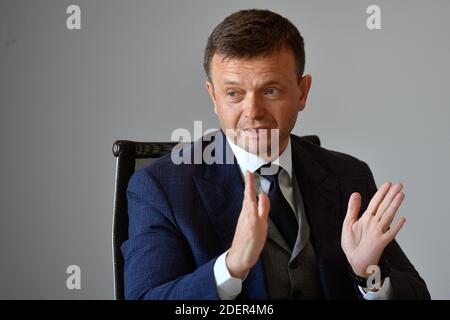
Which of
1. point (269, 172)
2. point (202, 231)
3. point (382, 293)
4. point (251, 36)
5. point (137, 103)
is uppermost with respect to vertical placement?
point (251, 36)

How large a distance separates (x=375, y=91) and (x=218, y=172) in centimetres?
130

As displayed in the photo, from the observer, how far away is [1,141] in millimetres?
2547

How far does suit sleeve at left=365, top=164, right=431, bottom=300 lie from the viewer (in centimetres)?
137

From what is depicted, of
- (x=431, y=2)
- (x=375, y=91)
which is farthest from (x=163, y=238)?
(x=431, y=2)

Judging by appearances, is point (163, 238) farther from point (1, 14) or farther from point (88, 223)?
point (1, 14)

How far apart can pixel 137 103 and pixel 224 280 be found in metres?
1.43

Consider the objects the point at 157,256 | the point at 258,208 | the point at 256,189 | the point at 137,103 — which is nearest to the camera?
the point at 258,208

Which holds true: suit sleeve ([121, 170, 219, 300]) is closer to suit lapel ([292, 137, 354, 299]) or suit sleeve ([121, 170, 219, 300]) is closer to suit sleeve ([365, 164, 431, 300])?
suit lapel ([292, 137, 354, 299])

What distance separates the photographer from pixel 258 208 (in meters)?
1.24

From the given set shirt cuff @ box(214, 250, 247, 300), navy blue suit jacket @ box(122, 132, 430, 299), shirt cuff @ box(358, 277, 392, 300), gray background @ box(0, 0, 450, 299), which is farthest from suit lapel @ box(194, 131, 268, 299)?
gray background @ box(0, 0, 450, 299)

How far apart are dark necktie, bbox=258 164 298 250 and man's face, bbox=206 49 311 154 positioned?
0.09 meters

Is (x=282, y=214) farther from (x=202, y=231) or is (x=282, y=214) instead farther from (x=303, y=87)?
(x=303, y=87)

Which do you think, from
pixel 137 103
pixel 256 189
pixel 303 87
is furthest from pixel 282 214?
pixel 137 103

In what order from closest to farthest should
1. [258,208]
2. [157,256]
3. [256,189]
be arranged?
1. [258,208]
2. [157,256]
3. [256,189]
